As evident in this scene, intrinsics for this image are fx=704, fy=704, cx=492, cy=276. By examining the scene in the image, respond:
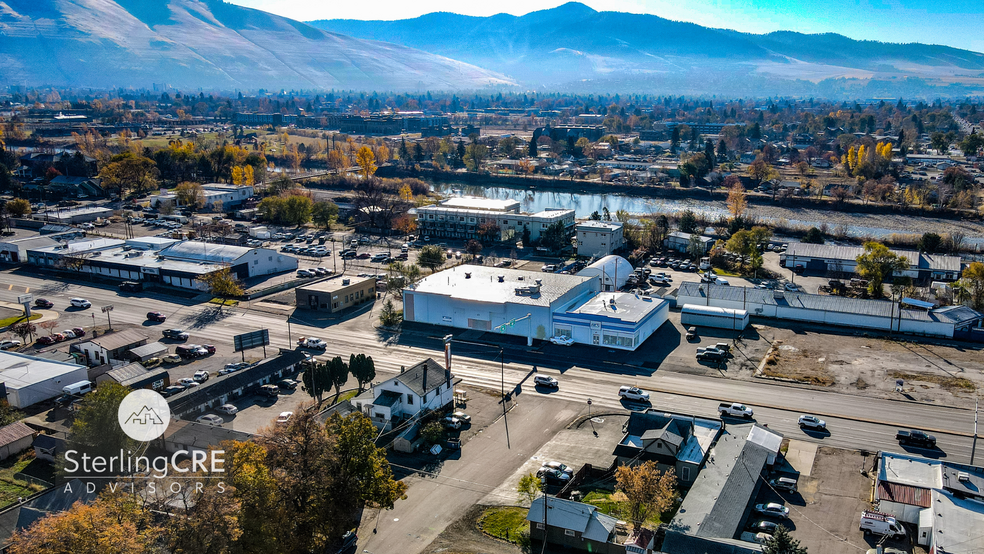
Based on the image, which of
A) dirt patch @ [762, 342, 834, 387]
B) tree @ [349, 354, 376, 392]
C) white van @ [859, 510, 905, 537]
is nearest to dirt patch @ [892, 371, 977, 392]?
dirt patch @ [762, 342, 834, 387]

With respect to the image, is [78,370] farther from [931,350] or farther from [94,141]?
[94,141]

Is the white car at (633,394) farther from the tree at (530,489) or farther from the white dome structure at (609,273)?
the white dome structure at (609,273)

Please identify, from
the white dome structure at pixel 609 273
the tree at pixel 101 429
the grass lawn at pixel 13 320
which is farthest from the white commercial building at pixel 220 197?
the tree at pixel 101 429

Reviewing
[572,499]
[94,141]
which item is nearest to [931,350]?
[572,499]

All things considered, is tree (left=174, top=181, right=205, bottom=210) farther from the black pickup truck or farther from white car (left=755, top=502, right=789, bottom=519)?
the black pickup truck

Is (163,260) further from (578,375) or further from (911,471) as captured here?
(911,471)
